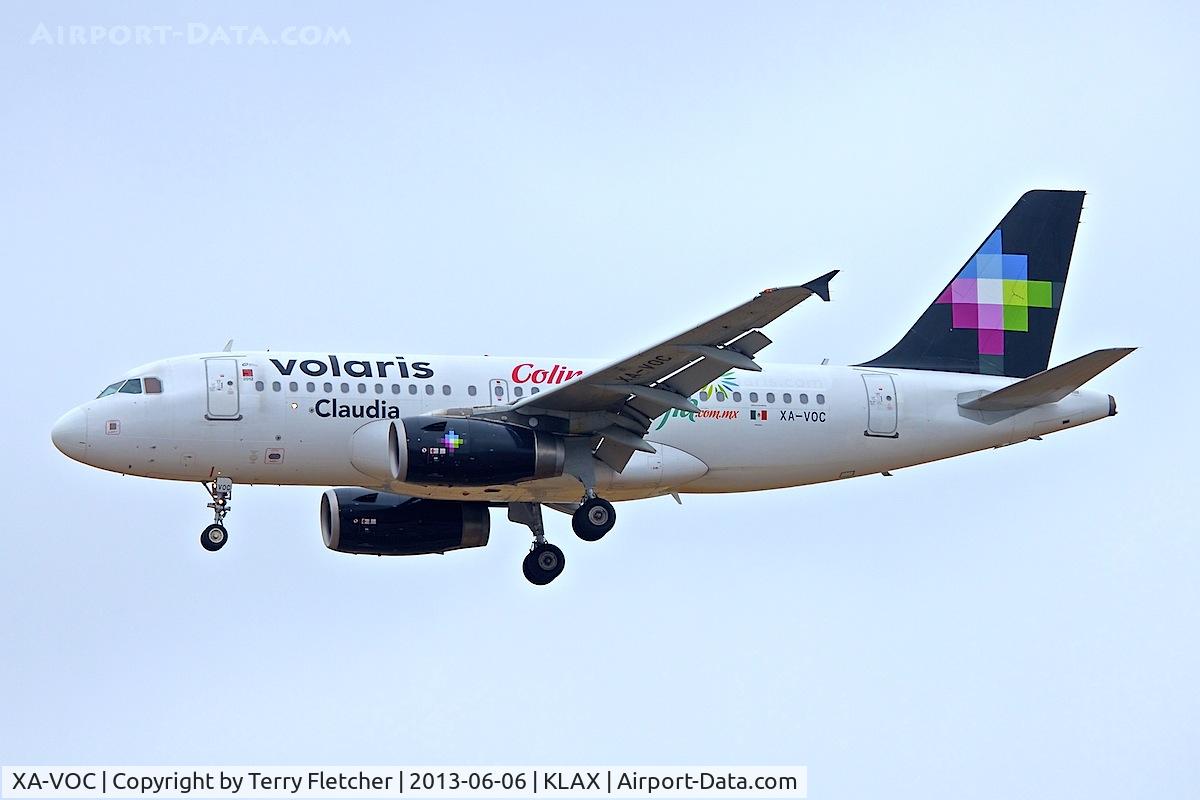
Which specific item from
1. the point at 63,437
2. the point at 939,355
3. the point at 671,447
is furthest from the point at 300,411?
the point at 939,355

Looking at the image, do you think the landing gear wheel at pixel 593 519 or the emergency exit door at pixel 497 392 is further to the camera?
the emergency exit door at pixel 497 392

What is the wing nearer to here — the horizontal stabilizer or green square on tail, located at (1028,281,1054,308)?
the horizontal stabilizer

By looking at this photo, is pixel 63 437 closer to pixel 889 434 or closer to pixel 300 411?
pixel 300 411

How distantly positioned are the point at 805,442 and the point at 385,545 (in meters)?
8.67

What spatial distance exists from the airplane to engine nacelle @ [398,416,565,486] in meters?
0.04

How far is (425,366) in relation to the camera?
43000mm

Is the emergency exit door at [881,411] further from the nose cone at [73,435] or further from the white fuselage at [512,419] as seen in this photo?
the nose cone at [73,435]

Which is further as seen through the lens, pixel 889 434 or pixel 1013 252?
pixel 1013 252

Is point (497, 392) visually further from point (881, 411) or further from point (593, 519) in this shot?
point (881, 411)

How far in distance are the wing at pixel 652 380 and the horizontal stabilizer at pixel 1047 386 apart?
6.86 meters

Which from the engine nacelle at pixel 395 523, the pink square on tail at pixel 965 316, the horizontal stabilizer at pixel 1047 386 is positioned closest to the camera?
the horizontal stabilizer at pixel 1047 386

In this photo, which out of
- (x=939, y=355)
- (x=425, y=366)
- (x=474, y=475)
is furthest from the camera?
(x=939, y=355)

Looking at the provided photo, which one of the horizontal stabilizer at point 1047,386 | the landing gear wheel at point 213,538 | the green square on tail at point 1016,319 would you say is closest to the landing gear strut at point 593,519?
the landing gear wheel at point 213,538

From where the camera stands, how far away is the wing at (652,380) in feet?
122
